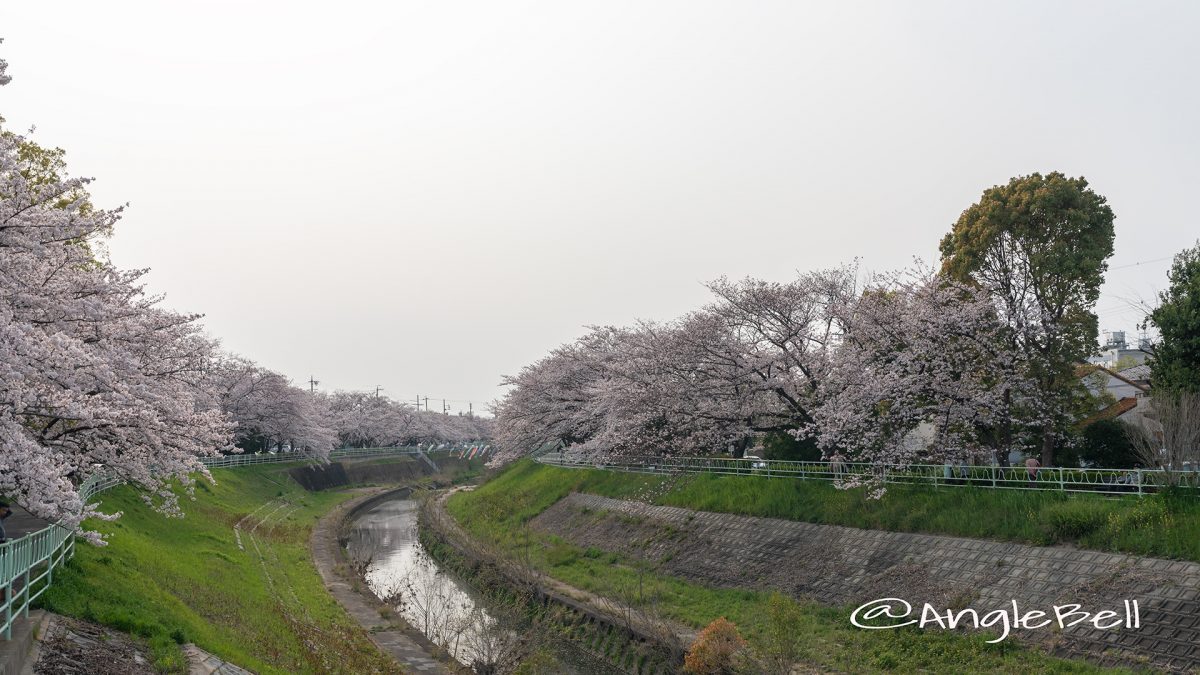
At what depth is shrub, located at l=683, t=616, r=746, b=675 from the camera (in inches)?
793

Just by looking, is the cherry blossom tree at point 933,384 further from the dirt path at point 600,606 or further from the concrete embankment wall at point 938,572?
the dirt path at point 600,606

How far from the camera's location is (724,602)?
26.5m

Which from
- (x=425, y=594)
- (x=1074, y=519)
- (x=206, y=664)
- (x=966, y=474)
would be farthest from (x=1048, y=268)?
(x=206, y=664)

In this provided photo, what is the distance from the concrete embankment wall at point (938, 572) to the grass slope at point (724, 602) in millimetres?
708

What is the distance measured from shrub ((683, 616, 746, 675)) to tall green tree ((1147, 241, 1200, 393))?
16955mm

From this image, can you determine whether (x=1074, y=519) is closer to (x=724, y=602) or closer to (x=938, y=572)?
(x=938, y=572)

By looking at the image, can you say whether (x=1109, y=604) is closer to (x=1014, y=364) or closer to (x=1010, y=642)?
(x=1010, y=642)

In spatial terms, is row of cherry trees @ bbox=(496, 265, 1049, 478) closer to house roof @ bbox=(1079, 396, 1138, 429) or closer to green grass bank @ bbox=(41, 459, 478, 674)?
house roof @ bbox=(1079, 396, 1138, 429)

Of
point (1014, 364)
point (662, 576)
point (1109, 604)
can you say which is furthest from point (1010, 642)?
point (662, 576)

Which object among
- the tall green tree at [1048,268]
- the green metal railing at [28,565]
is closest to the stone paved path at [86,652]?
the green metal railing at [28,565]

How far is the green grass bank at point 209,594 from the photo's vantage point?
55.5ft

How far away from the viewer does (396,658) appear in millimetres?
24594

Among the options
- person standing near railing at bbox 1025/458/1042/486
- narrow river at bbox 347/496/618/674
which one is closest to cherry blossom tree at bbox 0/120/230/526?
narrow river at bbox 347/496/618/674

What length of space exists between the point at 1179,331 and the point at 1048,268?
4.38 meters
